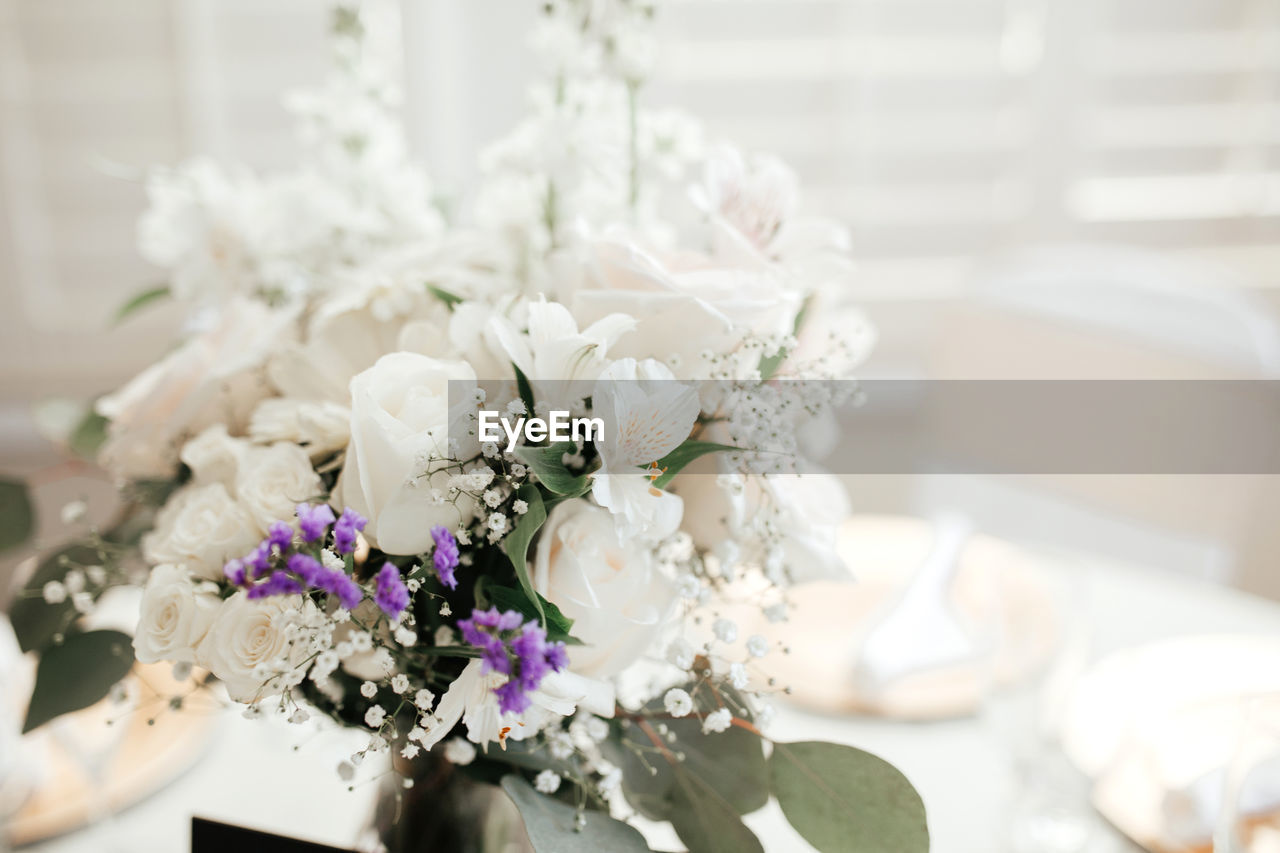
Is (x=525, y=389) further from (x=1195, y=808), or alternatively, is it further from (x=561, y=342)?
(x=1195, y=808)

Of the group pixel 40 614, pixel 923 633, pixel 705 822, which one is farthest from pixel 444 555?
pixel 923 633

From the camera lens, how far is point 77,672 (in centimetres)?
56

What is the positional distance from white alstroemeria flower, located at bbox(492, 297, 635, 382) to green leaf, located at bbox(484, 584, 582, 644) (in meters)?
0.10

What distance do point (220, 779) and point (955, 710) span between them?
0.62 metres

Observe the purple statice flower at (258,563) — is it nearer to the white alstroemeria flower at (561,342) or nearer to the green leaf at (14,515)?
the white alstroemeria flower at (561,342)

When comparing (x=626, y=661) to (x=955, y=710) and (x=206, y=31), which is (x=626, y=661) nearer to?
(x=955, y=710)

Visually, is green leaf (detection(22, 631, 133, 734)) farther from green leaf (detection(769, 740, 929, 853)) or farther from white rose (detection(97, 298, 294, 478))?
green leaf (detection(769, 740, 929, 853))

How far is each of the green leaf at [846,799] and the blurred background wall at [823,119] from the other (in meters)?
1.82

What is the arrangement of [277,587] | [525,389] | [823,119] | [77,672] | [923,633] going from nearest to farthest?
[277,587], [525,389], [77,672], [923,633], [823,119]

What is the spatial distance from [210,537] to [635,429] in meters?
0.22

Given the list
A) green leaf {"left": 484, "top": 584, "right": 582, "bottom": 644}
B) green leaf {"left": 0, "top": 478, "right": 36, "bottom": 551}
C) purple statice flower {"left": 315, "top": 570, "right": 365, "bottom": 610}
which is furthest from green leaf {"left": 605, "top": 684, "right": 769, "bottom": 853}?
green leaf {"left": 0, "top": 478, "right": 36, "bottom": 551}

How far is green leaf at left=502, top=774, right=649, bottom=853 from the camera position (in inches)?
17.5

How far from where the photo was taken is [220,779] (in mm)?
771

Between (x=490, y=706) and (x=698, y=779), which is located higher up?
(x=490, y=706)
